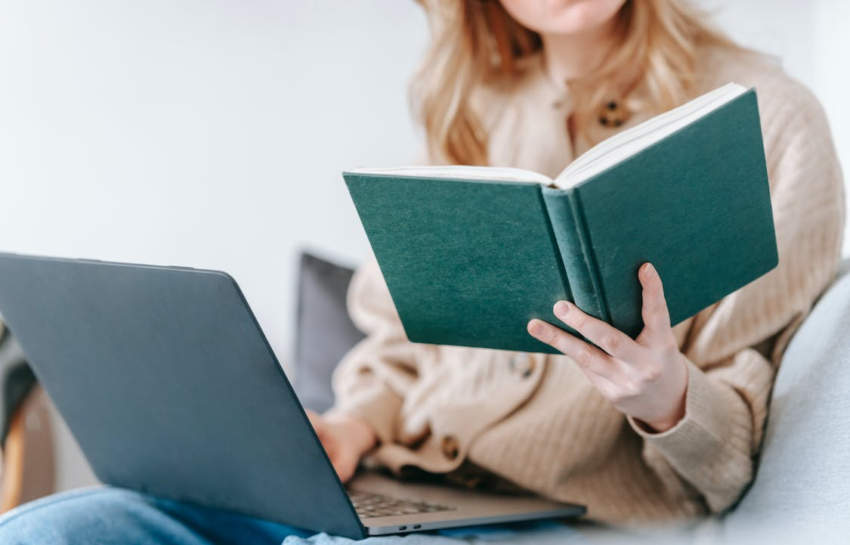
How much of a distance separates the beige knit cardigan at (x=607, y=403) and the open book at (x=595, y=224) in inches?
7.3

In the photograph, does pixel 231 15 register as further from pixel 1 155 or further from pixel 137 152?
pixel 1 155

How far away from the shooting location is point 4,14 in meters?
1.87

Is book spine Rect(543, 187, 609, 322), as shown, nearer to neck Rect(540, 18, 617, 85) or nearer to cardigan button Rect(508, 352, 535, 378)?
cardigan button Rect(508, 352, 535, 378)

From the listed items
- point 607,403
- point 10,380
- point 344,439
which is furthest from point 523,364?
point 10,380

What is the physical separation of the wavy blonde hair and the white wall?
637mm

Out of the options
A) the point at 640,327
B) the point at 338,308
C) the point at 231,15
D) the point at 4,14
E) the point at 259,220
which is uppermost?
the point at 4,14

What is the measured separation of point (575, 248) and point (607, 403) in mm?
459

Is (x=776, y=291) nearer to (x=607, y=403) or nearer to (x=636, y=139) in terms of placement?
(x=607, y=403)

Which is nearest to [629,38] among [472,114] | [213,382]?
[472,114]

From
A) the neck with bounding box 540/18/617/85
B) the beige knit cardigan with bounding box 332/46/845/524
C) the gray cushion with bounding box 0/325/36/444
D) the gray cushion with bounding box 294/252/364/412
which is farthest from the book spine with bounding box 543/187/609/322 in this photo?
the gray cushion with bounding box 0/325/36/444

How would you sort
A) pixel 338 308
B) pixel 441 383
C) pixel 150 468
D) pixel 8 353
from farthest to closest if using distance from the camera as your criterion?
pixel 338 308 → pixel 8 353 → pixel 441 383 → pixel 150 468

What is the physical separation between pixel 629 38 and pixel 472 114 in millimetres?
258

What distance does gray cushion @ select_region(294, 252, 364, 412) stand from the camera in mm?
1684

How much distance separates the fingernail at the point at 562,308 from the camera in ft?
2.40
